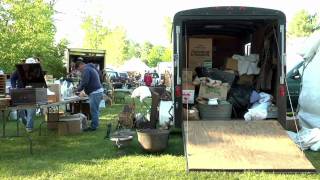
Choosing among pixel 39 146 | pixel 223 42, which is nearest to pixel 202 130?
pixel 39 146

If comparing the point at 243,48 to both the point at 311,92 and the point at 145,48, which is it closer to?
the point at 311,92

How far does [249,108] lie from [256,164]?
3422mm

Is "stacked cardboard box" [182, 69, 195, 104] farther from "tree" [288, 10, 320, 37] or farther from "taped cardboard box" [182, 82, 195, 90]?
"tree" [288, 10, 320, 37]

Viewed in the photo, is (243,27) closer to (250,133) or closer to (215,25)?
(215,25)

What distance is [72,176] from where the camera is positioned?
24.7ft

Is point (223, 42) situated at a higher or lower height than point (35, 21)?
lower

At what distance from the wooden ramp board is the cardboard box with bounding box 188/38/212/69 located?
11.3 ft

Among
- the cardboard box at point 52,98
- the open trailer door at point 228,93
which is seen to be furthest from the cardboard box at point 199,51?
the cardboard box at point 52,98

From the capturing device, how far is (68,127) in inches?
484

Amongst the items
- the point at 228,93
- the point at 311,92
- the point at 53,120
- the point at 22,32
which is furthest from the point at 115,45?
the point at 228,93

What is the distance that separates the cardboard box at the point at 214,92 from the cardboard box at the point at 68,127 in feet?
10.7

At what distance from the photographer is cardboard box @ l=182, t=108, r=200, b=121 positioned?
10.3 meters

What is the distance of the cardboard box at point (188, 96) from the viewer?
1079cm

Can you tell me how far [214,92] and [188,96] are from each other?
63 cm
